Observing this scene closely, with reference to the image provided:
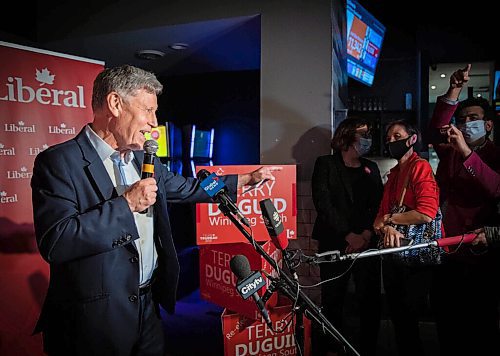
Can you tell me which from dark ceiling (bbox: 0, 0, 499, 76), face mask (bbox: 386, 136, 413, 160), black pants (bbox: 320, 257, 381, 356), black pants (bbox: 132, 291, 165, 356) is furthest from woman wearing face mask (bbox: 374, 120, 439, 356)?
dark ceiling (bbox: 0, 0, 499, 76)

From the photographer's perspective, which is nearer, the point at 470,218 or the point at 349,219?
the point at 470,218

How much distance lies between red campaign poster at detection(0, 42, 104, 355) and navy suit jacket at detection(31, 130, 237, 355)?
1.13 m

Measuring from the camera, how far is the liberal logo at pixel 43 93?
2.48 m

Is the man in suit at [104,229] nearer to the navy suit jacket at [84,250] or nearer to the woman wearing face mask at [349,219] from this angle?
the navy suit jacket at [84,250]

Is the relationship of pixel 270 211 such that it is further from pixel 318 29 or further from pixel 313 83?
pixel 318 29

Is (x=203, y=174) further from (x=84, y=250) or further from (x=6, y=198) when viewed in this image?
(x=6, y=198)

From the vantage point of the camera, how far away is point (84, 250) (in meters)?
1.29

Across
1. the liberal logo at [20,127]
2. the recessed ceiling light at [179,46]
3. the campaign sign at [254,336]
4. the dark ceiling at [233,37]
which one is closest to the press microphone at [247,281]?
the campaign sign at [254,336]

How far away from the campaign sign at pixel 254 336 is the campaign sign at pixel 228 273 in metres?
0.07

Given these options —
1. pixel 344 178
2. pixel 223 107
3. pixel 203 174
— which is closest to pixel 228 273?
pixel 344 178

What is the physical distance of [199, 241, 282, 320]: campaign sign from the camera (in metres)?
2.54

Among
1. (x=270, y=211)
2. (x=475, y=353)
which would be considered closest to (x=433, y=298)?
(x=475, y=353)

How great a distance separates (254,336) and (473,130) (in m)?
1.88

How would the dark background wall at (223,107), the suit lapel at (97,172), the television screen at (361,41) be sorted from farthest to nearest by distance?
the dark background wall at (223,107)
the television screen at (361,41)
the suit lapel at (97,172)
